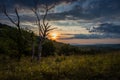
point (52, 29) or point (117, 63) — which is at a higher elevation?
point (52, 29)

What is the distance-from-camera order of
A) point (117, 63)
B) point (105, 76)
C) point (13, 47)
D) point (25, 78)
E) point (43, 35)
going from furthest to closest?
1. point (13, 47)
2. point (43, 35)
3. point (117, 63)
4. point (25, 78)
5. point (105, 76)

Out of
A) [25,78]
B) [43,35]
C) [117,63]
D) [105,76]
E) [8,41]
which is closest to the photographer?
[105,76]

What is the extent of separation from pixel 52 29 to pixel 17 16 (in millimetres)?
5517

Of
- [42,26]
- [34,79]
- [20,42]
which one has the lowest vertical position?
[34,79]

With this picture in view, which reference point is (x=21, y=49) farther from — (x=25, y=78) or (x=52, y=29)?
(x=25, y=78)

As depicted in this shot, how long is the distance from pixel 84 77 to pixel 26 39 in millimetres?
20312

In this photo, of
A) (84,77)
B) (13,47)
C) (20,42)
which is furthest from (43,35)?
(84,77)

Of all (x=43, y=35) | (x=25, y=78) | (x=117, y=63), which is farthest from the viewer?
(x=43, y=35)

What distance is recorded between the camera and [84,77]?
15820 millimetres

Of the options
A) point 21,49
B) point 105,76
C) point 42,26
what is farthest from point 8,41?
point 105,76

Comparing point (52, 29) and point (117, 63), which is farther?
point (52, 29)

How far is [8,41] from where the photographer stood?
43.2m

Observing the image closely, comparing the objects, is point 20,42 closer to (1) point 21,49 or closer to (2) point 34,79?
(1) point 21,49

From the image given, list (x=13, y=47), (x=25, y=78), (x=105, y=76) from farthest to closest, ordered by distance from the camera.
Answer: (x=13, y=47) → (x=25, y=78) → (x=105, y=76)
